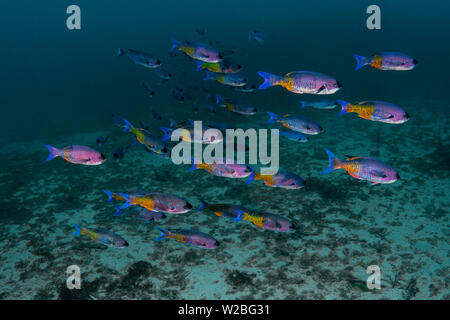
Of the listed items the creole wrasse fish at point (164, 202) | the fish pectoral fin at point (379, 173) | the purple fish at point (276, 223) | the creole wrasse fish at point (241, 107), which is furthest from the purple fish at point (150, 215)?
the fish pectoral fin at point (379, 173)

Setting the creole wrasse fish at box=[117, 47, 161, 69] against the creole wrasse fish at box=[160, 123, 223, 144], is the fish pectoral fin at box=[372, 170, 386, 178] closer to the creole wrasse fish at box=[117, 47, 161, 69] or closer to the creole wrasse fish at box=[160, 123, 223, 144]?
the creole wrasse fish at box=[160, 123, 223, 144]

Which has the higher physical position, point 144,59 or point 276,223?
point 144,59

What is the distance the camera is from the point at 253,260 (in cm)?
556

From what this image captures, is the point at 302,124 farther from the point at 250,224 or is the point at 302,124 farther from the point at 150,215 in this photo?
the point at 150,215

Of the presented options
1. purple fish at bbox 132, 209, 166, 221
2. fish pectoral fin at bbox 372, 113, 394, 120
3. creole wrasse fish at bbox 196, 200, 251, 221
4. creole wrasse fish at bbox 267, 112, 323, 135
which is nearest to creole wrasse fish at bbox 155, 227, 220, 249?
creole wrasse fish at bbox 196, 200, 251, 221

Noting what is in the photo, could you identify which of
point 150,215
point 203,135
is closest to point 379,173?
point 203,135

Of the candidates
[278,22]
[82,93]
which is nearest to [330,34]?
[278,22]

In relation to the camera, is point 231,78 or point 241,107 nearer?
point 241,107

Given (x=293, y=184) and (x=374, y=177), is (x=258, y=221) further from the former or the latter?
(x=374, y=177)

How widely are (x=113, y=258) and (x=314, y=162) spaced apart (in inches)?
285

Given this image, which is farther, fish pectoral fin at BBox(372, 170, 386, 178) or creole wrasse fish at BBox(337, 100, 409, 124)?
creole wrasse fish at BBox(337, 100, 409, 124)

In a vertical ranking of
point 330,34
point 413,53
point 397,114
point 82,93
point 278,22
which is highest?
point 278,22

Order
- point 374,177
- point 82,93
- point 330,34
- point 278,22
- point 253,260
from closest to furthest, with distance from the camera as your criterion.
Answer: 1. point 374,177
2. point 253,260
3. point 82,93
4. point 330,34
5. point 278,22

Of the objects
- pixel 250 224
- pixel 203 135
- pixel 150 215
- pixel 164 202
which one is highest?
pixel 203 135
